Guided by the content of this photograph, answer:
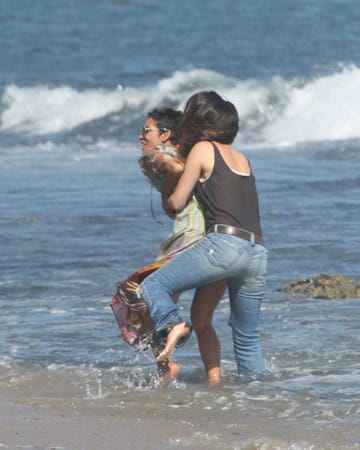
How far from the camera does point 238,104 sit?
21.3 m

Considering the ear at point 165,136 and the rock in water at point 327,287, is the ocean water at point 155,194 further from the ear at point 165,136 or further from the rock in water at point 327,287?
the ear at point 165,136

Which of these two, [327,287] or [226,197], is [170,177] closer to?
[226,197]

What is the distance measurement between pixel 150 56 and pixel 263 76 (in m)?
3.36

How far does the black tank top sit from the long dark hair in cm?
8

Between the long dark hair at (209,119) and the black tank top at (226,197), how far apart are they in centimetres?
8

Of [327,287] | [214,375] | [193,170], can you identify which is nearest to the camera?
[193,170]

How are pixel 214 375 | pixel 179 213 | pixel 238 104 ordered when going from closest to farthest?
pixel 179 213
pixel 214 375
pixel 238 104

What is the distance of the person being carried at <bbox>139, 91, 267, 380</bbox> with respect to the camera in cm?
598

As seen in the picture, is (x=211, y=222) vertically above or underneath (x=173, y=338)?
above

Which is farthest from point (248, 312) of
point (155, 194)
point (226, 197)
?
point (155, 194)

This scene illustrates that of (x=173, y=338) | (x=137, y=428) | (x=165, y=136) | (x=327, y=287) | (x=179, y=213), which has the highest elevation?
(x=165, y=136)

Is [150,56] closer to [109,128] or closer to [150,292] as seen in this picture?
[109,128]

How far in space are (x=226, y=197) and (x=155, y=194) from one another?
735 cm

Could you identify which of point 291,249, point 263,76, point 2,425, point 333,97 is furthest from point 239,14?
point 2,425
